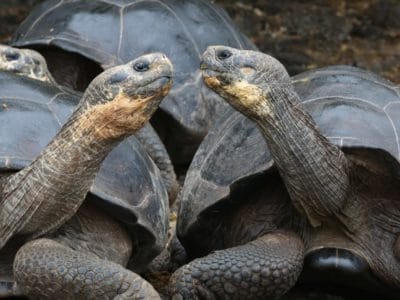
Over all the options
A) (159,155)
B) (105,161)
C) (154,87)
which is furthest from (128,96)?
(159,155)

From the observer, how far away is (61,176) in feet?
14.7

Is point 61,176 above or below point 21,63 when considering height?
above

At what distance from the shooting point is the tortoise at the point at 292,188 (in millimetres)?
4645

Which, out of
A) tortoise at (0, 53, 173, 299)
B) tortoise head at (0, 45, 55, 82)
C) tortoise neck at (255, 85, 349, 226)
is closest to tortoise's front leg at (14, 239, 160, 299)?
tortoise at (0, 53, 173, 299)

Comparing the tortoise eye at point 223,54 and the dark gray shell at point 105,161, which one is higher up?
the tortoise eye at point 223,54

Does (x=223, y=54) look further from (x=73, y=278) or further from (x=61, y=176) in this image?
(x=73, y=278)

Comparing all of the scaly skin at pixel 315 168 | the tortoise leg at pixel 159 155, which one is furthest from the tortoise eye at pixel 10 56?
the scaly skin at pixel 315 168

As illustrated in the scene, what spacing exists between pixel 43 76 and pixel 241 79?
1.71 m

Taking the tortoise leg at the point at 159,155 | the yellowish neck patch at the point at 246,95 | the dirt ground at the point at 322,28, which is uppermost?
the yellowish neck patch at the point at 246,95

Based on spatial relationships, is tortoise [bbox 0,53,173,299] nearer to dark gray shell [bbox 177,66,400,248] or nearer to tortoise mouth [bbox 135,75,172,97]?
tortoise mouth [bbox 135,75,172,97]

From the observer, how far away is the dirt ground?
364 inches

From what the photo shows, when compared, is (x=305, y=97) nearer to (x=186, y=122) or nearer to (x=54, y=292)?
(x=54, y=292)

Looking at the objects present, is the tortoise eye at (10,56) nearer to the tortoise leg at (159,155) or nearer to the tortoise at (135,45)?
the tortoise leg at (159,155)

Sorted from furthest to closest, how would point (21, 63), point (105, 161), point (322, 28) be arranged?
point (322, 28), point (21, 63), point (105, 161)
